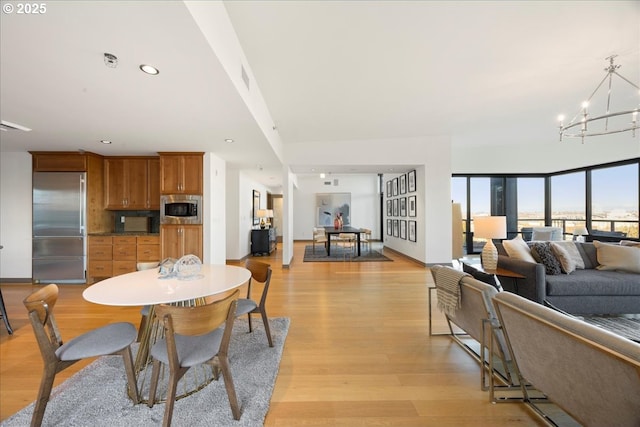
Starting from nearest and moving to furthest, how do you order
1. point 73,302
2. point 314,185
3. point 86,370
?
point 86,370 < point 73,302 < point 314,185

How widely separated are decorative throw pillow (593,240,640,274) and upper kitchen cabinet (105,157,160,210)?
703cm

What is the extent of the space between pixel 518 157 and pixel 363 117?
5.49m

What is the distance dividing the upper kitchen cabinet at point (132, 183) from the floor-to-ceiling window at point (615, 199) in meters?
9.89

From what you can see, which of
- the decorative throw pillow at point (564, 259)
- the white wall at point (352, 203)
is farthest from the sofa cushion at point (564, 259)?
the white wall at point (352, 203)

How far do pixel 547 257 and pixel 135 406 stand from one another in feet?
14.3

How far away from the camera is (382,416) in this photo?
5.27ft

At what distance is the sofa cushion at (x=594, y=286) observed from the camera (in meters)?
2.81

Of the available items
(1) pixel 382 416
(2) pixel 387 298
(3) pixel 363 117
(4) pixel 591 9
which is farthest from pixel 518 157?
(1) pixel 382 416

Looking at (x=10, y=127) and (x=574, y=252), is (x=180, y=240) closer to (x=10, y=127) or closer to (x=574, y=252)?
(x=10, y=127)

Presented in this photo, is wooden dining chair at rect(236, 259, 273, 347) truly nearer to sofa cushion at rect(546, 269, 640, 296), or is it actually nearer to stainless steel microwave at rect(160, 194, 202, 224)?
stainless steel microwave at rect(160, 194, 202, 224)

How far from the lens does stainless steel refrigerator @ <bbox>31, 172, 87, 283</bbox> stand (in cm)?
448

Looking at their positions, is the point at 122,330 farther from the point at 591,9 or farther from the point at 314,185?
the point at 314,185

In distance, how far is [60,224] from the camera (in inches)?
176

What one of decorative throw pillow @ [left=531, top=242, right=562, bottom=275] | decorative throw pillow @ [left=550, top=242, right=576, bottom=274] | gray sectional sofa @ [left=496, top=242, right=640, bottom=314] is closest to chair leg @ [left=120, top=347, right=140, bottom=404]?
gray sectional sofa @ [left=496, top=242, right=640, bottom=314]
